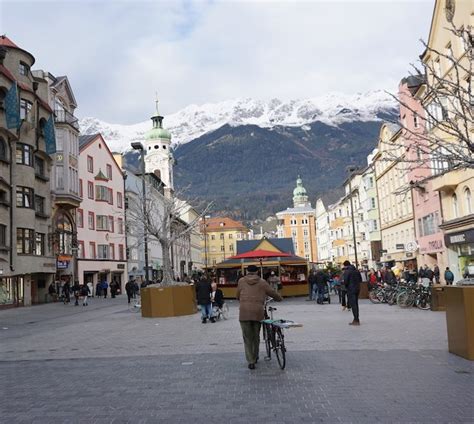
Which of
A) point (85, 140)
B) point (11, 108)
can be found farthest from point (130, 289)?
point (85, 140)

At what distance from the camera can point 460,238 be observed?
35000 millimetres

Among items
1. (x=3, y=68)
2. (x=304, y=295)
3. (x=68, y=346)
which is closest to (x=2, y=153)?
(x=3, y=68)

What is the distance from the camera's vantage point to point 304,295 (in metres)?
38.3

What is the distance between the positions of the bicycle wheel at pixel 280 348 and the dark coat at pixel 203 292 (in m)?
9.03

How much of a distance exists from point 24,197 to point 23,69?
8.75 m

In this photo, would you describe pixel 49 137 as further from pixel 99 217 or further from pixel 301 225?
pixel 301 225

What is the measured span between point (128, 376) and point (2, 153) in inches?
1154

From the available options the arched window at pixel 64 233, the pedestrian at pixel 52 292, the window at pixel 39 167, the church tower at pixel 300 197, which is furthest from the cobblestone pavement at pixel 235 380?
the church tower at pixel 300 197

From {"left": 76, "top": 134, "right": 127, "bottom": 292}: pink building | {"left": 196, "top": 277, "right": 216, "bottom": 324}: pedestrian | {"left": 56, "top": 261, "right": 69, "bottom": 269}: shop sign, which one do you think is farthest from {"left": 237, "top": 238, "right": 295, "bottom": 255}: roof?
{"left": 196, "top": 277, "right": 216, "bottom": 324}: pedestrian

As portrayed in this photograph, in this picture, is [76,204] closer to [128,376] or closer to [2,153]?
[2,153]

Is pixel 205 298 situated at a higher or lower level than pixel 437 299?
higher

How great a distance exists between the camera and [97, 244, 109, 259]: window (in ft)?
178

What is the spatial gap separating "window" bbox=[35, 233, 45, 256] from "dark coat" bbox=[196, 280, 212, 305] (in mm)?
23266

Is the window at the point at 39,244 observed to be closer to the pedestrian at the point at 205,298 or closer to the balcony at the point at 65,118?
the balcony at the point at 65,118
